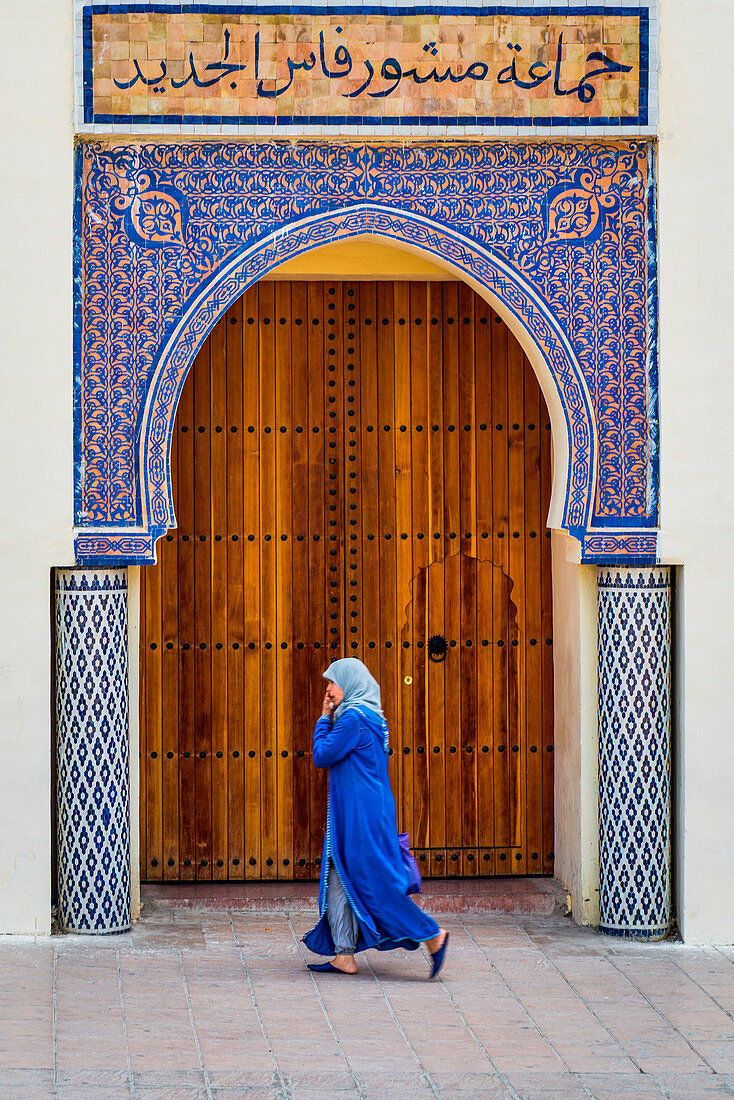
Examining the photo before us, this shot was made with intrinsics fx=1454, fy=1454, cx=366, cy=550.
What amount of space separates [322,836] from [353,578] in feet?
3.39

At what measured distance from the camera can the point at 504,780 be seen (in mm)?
5859

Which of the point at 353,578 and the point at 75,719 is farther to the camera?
the point at 353,578

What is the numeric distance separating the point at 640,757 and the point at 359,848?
114cm

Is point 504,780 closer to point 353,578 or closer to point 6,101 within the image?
point 353,578

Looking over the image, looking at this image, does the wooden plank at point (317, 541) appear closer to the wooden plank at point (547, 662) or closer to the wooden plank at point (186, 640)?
the wooden plank at point (186, 640)

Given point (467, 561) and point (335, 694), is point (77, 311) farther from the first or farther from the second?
point (467, 561)

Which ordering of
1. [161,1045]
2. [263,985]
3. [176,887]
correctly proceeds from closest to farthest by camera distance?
[161,1045]
[263,985]
[176,887]

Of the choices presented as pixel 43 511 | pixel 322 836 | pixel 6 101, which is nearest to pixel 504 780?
pixel 322 836

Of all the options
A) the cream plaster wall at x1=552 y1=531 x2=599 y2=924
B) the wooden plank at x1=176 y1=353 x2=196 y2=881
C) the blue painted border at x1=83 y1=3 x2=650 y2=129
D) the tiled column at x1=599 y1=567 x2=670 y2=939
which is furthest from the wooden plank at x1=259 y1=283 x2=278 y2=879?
the tiled column at x1=599 y1=567 x2=670 y2=939

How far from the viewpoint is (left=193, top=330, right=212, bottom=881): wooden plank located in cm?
576

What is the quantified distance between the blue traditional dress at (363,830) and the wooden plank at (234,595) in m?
Result: 1.07

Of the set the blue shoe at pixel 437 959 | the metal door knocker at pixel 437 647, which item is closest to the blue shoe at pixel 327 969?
the blue shoe at pixel 437 959

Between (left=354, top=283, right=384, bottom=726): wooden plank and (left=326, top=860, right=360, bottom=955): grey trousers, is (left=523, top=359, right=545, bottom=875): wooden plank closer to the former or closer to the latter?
(left=354, top=283, right=384, bottom=726): wooden plank

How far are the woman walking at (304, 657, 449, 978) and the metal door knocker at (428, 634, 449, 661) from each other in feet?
3.59
